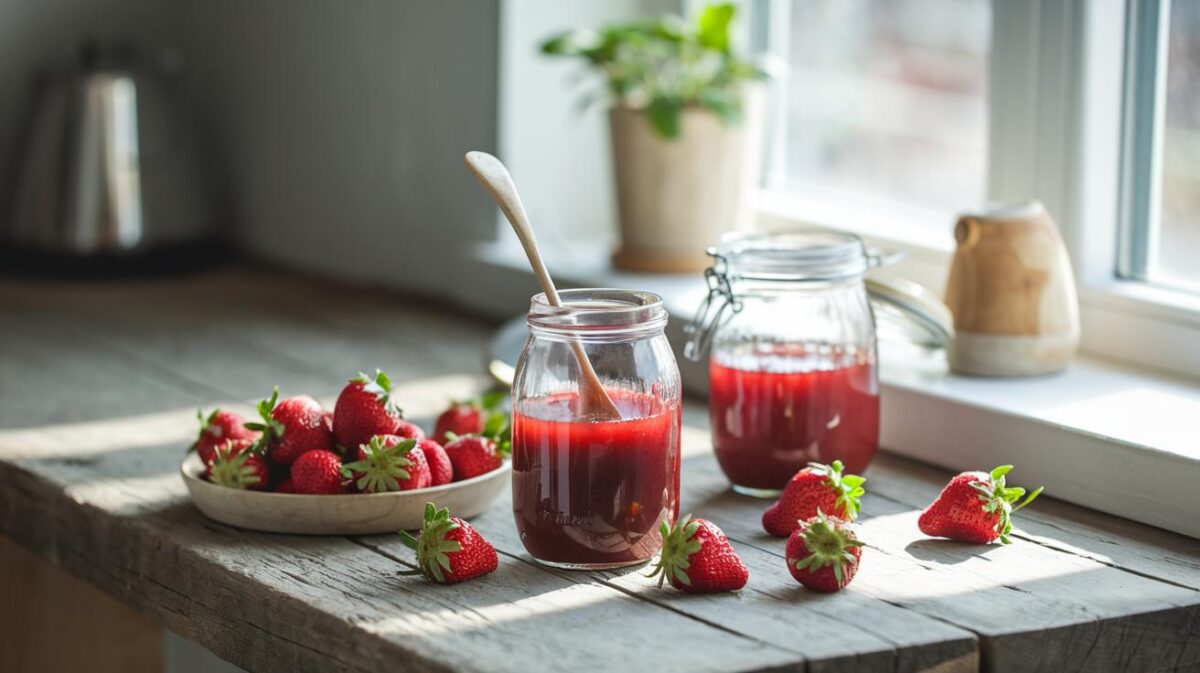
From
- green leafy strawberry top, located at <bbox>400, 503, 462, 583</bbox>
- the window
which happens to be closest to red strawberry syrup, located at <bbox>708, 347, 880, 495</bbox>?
green leafy strawberry top, located at <bbox>400, 503, 462, 583</bbox>

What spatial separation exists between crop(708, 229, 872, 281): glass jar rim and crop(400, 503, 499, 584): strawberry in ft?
1.12

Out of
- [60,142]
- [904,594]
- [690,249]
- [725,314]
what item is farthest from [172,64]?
[904,594]

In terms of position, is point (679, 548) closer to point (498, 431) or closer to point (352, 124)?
point (498, 431)

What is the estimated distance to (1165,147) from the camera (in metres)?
1.55

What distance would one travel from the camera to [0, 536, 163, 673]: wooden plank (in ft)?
5.55

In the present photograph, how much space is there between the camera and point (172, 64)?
251cm

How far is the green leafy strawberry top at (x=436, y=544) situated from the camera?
3.60 feet

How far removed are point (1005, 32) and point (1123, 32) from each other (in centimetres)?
12

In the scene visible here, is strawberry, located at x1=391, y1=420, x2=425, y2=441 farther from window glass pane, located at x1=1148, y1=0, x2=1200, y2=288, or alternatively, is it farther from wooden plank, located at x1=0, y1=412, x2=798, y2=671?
window glass pane, located at x1=1148, y1=0, x2=1200, y2=288

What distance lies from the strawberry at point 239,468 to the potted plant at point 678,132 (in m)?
0.80

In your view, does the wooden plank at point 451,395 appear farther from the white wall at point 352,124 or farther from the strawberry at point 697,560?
the white wall at point 352,124

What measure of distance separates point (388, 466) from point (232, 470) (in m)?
0.14

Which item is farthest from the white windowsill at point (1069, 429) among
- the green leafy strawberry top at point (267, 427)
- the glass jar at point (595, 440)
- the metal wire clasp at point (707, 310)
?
the green leafy strawberry top at point (267, 427)

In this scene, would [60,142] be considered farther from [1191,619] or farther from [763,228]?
[1191,619]
